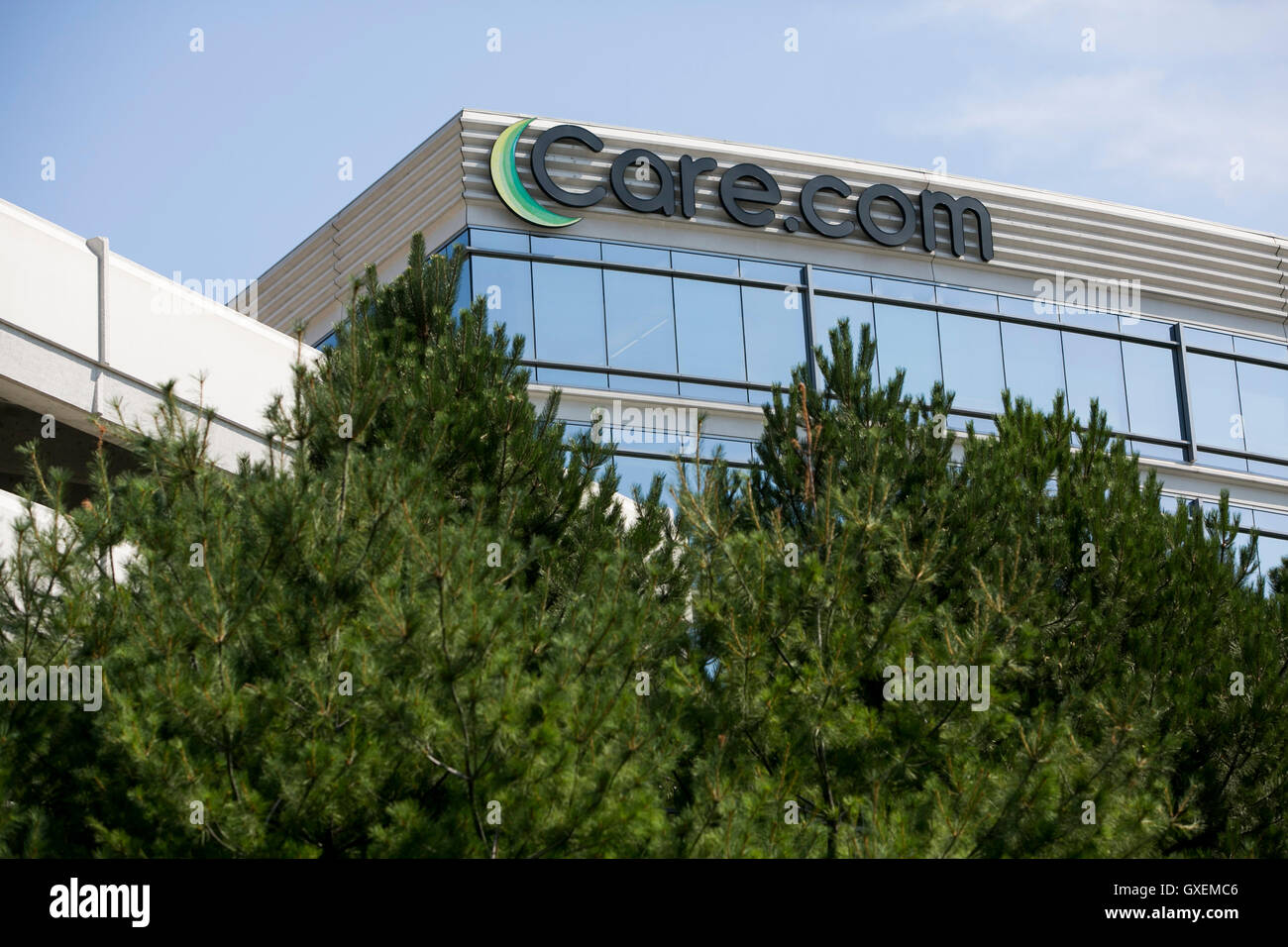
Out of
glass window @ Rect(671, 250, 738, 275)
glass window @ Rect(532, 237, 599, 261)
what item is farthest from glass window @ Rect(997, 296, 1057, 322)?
glass window @ Rect(532, 237, 599, 261)

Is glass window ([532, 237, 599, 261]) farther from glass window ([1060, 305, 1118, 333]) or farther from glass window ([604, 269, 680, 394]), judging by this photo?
glass window ([1060, 305, 1118, 333])

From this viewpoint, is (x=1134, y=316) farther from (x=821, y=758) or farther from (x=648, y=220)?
(x=821, y=758)

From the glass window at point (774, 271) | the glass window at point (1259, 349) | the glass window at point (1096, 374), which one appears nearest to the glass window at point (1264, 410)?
the glass window at point (1259, 349)

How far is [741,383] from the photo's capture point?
21547 millimetres

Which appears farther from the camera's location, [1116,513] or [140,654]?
[1116,513]

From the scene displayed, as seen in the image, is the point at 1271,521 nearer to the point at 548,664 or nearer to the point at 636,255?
the point at 636,255

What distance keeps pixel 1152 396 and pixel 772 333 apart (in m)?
6.83

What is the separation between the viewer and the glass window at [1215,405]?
976 inches

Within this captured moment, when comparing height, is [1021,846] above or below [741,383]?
below

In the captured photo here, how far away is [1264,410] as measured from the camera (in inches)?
1011

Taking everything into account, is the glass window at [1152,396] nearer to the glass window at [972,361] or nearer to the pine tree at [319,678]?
the glass window at [972,361]
